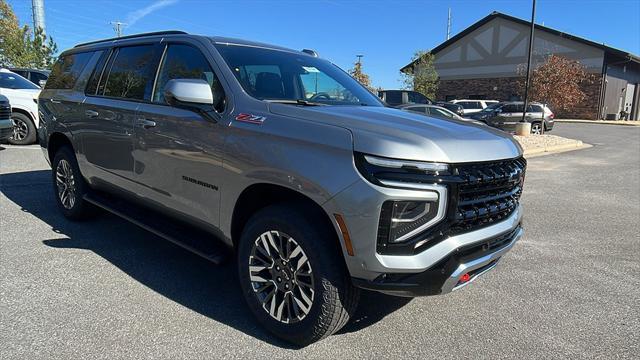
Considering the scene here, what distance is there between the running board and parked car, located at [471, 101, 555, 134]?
22.5 meters

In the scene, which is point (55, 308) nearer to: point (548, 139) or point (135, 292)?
point (135, 292)

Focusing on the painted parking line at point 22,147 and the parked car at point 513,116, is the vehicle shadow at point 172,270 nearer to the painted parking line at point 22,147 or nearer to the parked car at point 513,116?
the painted parking line at point 22,147

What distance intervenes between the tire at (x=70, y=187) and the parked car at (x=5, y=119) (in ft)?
16.3

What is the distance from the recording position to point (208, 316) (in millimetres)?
3281

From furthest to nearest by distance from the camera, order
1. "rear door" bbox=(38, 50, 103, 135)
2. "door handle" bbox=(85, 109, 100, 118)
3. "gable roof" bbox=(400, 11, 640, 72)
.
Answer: "gable roof" bbox=(400, 11, 640, 72)
"rear door" bbox=(38, 50, 103, 135)
"door handle" bbox=(85, 109, 100, 118)

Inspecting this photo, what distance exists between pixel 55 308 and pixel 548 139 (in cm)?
1798

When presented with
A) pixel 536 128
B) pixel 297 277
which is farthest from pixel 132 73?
pixel 536 128

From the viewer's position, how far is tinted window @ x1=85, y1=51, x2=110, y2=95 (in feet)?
15.4

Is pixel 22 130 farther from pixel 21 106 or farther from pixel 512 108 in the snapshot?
pixel 512 108

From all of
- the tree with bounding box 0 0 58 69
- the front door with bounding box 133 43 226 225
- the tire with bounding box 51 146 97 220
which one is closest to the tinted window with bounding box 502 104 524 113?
the tire with bounding box 51 146 97 220

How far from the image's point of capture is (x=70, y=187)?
5.19 meters

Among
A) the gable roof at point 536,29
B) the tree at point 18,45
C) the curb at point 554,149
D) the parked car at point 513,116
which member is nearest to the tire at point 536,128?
the parked car at point 513,116

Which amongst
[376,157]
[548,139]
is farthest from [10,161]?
[548,139]

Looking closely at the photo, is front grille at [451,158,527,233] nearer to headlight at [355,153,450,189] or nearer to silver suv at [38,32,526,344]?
silver suv at [38,32,526,344]
